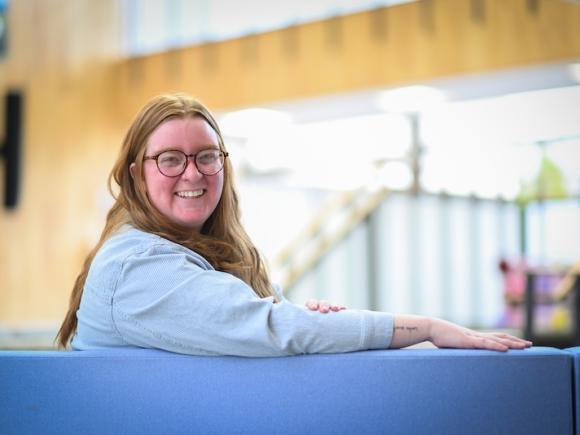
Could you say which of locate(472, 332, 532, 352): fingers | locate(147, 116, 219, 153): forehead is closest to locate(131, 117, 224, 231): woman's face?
locate(147, 116, 219, 153): forehead

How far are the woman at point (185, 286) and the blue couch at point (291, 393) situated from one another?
0.12 feet

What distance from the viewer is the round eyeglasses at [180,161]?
1521 mm

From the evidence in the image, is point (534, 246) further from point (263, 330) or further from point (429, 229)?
point (263, 330)

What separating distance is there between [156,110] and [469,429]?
2.73ft

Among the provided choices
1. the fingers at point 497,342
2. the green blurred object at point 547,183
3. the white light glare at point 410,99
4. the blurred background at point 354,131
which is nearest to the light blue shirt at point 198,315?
the fingers at point 497,342

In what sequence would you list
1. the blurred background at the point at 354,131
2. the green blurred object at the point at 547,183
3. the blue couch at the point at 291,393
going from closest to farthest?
the blue couch at the point at 291,393 → the blurred background at the point at 354,131 → the green blurred object at the point at 547,183

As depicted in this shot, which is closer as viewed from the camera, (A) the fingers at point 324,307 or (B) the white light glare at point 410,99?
(A) the fingers at point 324,307

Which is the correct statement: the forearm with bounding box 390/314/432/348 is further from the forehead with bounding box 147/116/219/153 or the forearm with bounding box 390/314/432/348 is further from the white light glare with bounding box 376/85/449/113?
the white light glare with bounding box 376/85/449/113

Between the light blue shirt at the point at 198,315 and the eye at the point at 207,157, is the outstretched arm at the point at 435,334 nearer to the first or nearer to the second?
the light blue shirt at the point at 198,315

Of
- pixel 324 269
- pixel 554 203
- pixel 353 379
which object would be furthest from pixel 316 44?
pixel 353 379

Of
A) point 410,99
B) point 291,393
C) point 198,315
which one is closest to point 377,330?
point 291,393

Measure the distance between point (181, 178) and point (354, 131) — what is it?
235 inches

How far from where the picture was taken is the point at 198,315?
131 cm

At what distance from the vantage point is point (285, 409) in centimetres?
128
